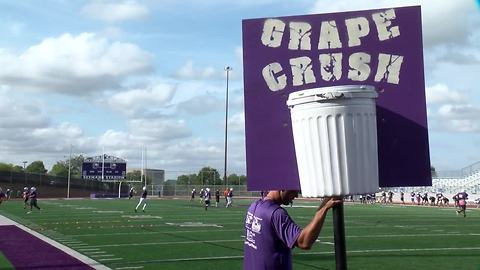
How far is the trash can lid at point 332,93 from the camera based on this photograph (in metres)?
2.64

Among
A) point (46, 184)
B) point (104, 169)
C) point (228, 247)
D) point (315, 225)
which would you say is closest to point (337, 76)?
point (315, 225)

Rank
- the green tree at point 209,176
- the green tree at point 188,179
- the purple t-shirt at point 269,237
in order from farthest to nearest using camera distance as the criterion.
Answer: the green tree at point 209,176 < the green tree at point 188,179 < the purple t-shirt at point 269,237

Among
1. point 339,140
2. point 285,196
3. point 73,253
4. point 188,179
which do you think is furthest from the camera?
point 188,179

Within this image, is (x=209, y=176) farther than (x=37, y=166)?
No

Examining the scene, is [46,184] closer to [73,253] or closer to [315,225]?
[73,253]

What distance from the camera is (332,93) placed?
264 cm

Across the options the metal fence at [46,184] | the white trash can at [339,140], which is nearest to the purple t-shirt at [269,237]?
the white trash can at [339,140]

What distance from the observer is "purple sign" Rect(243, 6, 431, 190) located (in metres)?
2.85

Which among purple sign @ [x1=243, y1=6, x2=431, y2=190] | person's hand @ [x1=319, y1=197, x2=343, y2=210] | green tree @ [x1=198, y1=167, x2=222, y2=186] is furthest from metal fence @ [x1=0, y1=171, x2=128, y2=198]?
person's hand @ [x1=319, y1=197, x2=343, y2=210]

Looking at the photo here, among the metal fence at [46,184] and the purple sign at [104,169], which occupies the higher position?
the purple sign at [104,169]

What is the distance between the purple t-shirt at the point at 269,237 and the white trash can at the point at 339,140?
0.75 metres

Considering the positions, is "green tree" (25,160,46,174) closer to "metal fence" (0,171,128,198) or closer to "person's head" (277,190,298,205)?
"metal fence" (0,171,128,198)

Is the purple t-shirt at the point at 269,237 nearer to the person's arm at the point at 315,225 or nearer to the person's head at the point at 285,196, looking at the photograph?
the person's head at the point at 285,196

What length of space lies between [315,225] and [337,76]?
0.74 m
